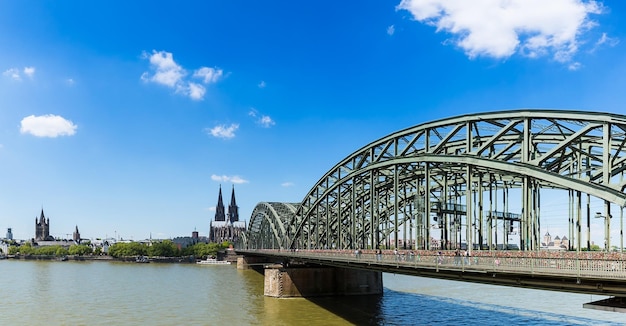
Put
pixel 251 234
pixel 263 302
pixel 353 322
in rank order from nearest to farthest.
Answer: pixel 353 322
pixel 263 302
pixel 251 234

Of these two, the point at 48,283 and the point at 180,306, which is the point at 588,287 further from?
the point at 48,283

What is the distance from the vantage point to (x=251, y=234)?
153 m

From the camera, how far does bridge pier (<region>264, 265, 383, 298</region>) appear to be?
62.0 m

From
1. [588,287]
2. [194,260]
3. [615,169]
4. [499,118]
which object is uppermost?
[499,118]

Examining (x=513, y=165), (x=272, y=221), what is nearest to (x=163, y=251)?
(x=272, y=221)

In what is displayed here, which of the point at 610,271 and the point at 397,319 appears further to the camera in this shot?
the point at 397,319

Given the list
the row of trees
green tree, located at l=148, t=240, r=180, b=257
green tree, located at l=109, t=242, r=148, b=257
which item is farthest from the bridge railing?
green tree, located at l=109, t=242, r=148, b=257

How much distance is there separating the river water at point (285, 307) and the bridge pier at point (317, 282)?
1.52 metres

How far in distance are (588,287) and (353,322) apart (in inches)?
1029

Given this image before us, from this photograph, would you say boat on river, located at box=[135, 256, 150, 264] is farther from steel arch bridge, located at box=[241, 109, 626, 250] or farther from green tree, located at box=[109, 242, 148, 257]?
steel arch bridge, located at box=[241, 109, 626, 250]

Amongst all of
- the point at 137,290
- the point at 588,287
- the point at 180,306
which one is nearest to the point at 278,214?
the point at 137,290

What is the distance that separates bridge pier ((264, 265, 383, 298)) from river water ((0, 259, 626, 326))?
1521mm

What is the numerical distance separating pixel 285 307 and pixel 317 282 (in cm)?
847

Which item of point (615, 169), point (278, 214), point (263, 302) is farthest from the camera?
point (278, 214)
